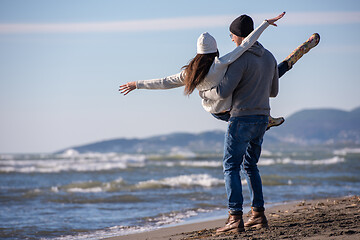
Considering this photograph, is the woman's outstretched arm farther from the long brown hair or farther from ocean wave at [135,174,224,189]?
ocean wave at [135,174,224,189]

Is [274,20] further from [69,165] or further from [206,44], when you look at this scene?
[69,165]

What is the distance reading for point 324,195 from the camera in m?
8.80

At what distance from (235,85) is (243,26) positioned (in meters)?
0.54

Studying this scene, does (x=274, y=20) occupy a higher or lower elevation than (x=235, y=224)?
higher

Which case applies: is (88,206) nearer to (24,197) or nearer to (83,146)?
(24,197)

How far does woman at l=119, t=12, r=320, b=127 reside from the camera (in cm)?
364

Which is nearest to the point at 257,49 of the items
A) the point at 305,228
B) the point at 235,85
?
the point at 235,85

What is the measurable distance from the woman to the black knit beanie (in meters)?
0.15

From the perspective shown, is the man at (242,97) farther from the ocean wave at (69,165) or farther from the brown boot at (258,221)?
the ocean wave at (69,165)

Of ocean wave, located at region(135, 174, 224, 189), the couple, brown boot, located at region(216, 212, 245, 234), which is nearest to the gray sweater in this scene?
the couple

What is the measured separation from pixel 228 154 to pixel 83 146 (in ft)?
346

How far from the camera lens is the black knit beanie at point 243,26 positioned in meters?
3.83

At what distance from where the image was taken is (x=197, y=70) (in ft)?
12.0

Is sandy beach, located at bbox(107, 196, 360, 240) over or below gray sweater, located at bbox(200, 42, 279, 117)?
below
